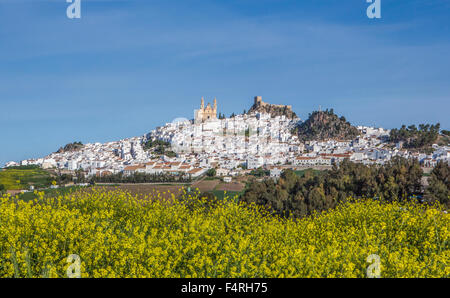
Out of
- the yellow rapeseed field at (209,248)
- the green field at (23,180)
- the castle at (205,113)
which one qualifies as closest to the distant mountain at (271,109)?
the castle at (205,113)

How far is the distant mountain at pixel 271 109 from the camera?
18275 cm

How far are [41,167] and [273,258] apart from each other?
12107cm

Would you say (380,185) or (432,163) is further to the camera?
(432,163)

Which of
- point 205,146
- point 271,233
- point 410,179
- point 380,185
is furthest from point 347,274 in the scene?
point 205,146

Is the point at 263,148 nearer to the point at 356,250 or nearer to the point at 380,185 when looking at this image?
the point at 380,185

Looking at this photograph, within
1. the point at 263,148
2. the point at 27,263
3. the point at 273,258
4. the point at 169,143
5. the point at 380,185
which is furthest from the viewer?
the point at 169,143

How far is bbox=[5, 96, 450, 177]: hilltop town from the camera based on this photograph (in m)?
103

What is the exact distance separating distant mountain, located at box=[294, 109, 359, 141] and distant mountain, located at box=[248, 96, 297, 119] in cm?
2162

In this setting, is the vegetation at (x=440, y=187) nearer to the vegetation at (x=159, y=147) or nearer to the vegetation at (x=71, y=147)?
the vegetation at (x=159, y=147)

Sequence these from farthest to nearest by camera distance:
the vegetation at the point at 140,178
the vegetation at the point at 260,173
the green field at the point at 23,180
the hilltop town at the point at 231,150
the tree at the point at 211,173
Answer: the hilltop town at the point at 231,150 → the tree at the point at 211,173 → the vegetation at the point at 260,173 → the vegetation at the point at 140,178 → the green field at the point at 23,180

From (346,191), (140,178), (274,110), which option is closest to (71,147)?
(274,110)

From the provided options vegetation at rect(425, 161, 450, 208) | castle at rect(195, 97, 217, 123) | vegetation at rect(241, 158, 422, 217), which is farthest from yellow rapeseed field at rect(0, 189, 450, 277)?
castle at rect(195, 97, 217, 123)

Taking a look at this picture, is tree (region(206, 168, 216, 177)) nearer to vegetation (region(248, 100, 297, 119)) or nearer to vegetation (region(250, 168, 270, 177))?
vegetation (region(250, 168, 270, 177))
